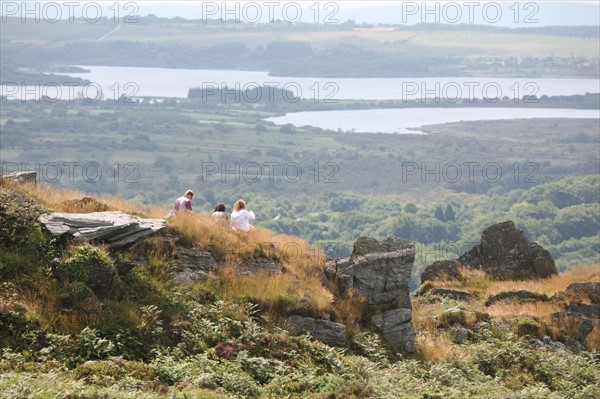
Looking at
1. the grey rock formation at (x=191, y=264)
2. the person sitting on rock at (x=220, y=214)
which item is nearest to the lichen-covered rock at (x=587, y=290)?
the person sitting on rock at (x=220, y=214)

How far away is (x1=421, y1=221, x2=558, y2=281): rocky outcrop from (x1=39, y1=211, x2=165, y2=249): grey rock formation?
13.3 m

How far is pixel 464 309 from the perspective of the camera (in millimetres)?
25188

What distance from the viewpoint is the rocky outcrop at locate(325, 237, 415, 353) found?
71.1 feet

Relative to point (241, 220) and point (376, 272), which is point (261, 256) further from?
point (376, 272)

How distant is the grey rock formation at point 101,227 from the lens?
1922 cm

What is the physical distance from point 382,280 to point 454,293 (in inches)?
255

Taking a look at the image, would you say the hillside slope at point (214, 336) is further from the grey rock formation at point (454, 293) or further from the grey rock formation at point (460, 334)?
the grey rock formation at point (454, 293)

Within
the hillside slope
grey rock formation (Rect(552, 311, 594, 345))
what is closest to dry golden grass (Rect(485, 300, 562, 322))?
grey rock formation (Rect(552, 311, 594, 345))

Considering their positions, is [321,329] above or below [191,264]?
below

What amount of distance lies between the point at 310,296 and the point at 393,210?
16208 centimetres

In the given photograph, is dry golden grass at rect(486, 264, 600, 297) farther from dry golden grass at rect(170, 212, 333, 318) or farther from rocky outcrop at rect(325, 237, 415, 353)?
dry golden grass at rect(170, 212, 333, 318)

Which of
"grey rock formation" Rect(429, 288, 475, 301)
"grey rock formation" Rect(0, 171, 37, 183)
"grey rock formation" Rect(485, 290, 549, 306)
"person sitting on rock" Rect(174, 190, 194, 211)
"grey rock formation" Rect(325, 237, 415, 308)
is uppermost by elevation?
"grey rock formation" Rect(0, 171, 37, 183)

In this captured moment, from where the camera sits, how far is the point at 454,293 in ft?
93.1

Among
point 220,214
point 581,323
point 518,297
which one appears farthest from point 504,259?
point 220,214
